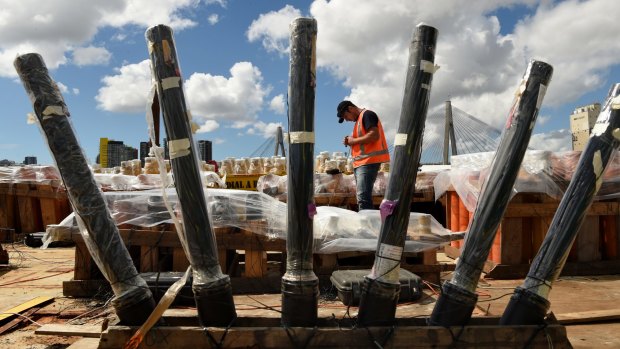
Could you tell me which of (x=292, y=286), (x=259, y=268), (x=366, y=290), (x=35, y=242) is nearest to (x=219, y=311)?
(x=292, y=286)

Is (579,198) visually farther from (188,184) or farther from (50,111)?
(50,111)

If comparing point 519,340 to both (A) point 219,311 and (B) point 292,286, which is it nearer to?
(B) point 292,286

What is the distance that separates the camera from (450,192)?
7.39 metres

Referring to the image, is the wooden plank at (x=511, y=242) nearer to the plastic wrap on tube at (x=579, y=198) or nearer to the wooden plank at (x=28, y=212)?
the plastic wrap on tube at (x=579, y=198)

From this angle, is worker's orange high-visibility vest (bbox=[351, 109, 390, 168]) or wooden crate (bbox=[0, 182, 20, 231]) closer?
worker's orange high-visibility vest (bbox=[351, 109, 390, 168])

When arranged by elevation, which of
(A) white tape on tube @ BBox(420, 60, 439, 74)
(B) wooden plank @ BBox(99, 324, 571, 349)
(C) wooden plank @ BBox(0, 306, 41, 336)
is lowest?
(C) wooden plank @ BBox(0, 306, 41, 336)

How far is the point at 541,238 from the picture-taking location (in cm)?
587

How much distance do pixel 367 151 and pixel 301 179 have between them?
3.93 metres

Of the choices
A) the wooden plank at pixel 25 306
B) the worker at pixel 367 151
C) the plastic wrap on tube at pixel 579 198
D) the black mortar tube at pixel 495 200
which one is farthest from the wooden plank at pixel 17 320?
the plastic wrap on tube at pixel 579 198

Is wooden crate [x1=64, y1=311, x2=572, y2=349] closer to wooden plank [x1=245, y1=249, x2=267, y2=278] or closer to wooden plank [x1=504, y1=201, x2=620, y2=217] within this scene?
wooden plank [x1=245, y1=249, x2=267, y2=278]

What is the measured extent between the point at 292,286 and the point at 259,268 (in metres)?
2.12

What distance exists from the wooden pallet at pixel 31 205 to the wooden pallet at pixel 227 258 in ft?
21.9

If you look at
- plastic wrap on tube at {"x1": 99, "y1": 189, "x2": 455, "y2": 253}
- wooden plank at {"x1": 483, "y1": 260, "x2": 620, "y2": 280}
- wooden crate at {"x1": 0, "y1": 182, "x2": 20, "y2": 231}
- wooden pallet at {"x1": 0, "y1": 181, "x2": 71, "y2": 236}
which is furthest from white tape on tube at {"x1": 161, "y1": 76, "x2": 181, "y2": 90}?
wooden crate at {"x1": 0, "y1": 182, "x2": 20, "y2": 231}

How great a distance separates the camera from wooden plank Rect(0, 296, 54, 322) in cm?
429
